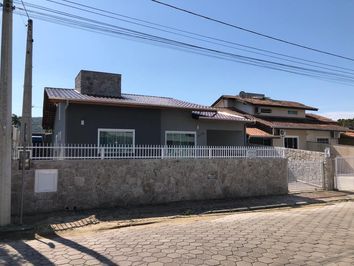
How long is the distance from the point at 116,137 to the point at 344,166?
11.3m

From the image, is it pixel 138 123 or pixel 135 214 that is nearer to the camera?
pixel 135 214

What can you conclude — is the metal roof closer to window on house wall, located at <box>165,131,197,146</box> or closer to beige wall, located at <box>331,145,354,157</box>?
window on house wall, located at <box>165,131,197,146</box>

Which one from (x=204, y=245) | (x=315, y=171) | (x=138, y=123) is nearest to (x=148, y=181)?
(x=138, y=123)

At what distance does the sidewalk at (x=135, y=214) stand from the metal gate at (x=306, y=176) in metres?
2.33

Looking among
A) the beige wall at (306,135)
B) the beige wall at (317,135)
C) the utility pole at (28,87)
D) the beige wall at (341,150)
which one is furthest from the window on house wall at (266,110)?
the utility pole at (28,87)

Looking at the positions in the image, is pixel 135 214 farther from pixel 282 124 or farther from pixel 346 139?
pixel 346 139

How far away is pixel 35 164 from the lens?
11086 millimetres

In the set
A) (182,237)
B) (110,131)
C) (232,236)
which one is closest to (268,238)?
(232,236)

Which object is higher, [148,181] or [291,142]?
[291,142]

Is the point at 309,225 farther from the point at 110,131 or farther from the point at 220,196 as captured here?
the point at 110,131

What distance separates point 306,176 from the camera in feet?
62.1

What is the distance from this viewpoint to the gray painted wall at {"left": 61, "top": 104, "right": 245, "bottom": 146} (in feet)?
51.8

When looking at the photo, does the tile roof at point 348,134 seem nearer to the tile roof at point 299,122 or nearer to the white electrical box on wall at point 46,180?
the tile roof at point 299,122

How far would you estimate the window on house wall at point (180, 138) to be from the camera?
1831 cm
